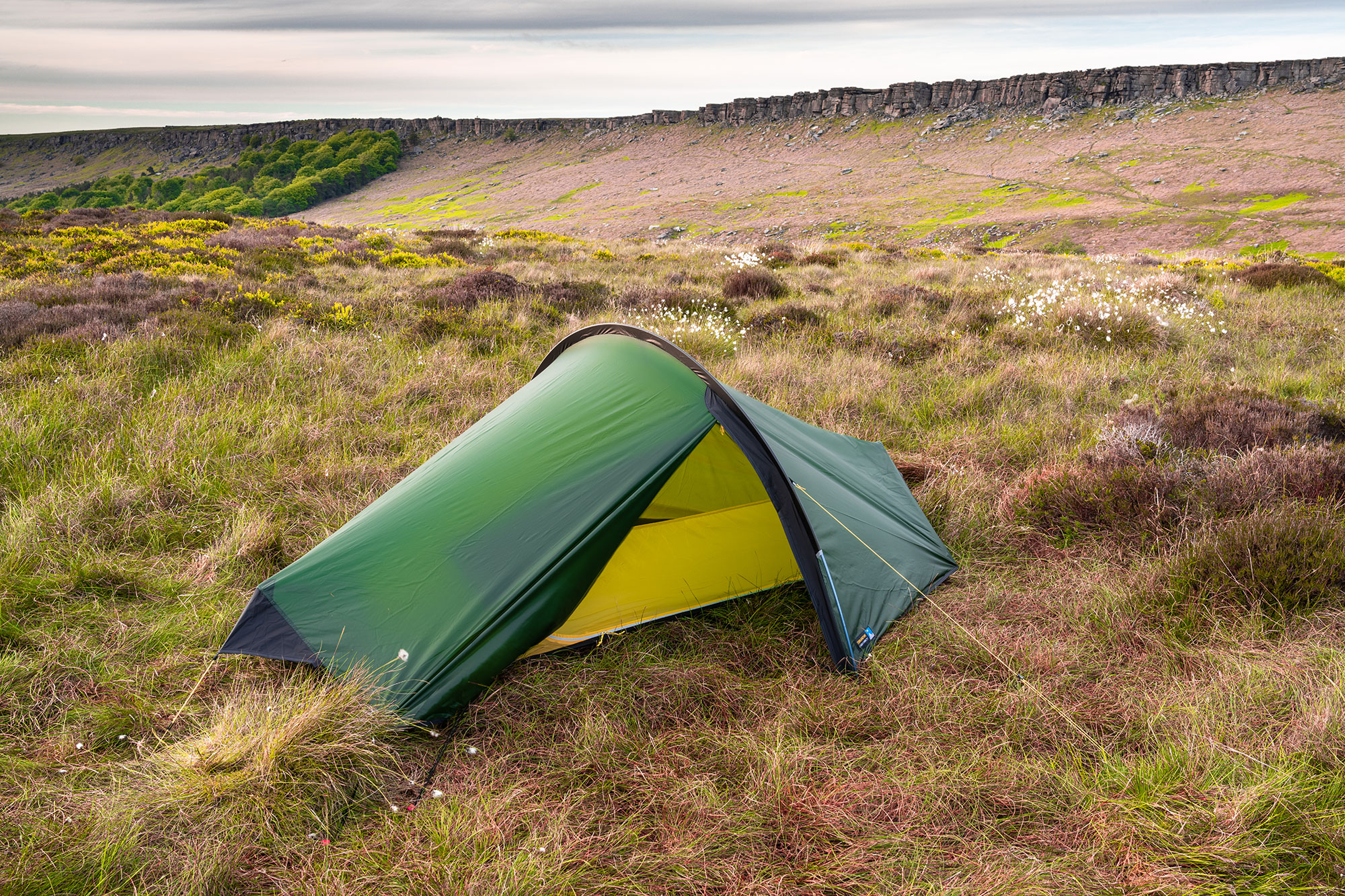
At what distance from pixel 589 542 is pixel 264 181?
87.6m

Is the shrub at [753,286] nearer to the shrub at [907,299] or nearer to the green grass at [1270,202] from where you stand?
the shrub at [907,299]

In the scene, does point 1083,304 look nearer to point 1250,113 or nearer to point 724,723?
point 724,723

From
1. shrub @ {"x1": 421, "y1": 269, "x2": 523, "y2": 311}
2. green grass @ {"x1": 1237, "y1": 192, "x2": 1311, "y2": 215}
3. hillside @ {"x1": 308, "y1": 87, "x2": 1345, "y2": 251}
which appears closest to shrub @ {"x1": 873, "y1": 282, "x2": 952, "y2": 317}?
shrub @ {"x1": 421, "y1": 269, "x2": 523, "y2": 311}

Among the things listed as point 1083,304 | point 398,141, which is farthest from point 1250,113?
point 398,141

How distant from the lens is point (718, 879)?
2020 millimetres

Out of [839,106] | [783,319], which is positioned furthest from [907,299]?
[839,106]

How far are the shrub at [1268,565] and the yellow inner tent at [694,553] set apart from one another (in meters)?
1.83

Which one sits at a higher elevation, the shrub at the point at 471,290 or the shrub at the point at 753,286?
the shrub at the point at 471,290

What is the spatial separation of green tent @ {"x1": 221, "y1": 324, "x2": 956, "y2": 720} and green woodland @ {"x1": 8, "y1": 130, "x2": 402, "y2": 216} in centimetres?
6592

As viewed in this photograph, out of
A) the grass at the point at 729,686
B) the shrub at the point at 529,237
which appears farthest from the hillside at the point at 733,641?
the shrub at the point at 529,237

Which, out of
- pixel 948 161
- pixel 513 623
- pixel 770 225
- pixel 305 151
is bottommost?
pixel 513 623

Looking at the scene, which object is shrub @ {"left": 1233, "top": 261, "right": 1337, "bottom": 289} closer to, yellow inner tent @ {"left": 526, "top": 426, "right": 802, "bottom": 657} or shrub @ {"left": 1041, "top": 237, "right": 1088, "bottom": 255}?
yellow inner tent @ {"left": 526, "top": 426, "right": 802, "bottom": 657}

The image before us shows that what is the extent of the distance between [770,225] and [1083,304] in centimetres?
3204

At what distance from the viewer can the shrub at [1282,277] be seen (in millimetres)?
10922
